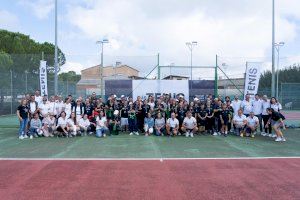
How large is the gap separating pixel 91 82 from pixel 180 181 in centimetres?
2061

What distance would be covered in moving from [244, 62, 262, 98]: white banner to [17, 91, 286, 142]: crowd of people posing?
1244mm

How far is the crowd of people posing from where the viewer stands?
1570cm

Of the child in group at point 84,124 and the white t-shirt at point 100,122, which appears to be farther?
the child in group at point 84,124

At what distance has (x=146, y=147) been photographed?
12641 millimetres

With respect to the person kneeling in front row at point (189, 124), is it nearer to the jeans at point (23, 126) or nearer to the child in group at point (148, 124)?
the child in group at point (148, 124)

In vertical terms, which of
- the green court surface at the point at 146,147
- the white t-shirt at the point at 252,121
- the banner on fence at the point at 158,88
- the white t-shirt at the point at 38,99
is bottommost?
the green court surface at the point at 146,147

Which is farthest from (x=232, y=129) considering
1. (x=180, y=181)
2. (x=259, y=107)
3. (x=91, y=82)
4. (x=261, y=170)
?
(x=91, y=82)

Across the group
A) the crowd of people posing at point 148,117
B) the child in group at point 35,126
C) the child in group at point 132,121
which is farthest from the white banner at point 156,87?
the child in group at point 35,126

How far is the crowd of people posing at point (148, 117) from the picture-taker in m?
15.7

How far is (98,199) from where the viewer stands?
6477 mm

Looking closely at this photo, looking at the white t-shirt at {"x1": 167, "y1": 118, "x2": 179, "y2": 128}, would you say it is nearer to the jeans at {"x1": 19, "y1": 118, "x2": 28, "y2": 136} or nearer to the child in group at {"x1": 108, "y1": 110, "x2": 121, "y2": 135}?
the child in group at {"x1": 108, "y1": 110, "x2": 121, "y2": 135}

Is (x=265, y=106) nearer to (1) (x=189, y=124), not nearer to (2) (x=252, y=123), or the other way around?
(2) (x=252, y=123)

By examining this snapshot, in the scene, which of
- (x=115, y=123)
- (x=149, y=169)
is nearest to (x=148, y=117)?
(x=115, y=123)

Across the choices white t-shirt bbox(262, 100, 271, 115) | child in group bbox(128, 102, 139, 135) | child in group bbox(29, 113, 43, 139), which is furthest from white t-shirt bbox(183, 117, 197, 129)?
child in group bbox(29, 113, 43, 139)
